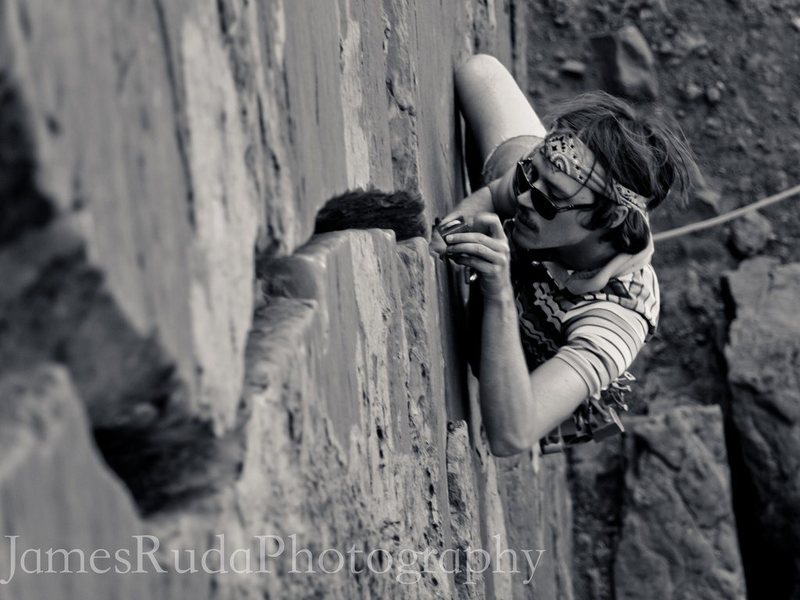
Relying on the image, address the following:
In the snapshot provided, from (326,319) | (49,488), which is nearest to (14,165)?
(49,488)

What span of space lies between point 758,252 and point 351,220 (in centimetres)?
328

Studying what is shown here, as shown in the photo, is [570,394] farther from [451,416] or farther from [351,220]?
[351,220]

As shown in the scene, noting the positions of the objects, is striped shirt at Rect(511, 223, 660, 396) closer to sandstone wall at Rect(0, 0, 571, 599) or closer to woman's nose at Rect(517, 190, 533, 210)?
woman's nose at Rect(517, 190, 533, 210)

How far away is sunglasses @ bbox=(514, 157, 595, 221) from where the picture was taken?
6.44 feet

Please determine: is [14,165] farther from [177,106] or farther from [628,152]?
[628,152]

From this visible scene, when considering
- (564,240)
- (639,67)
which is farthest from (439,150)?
(639,67)

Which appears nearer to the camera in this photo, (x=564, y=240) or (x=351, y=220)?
(x=351, y=220)

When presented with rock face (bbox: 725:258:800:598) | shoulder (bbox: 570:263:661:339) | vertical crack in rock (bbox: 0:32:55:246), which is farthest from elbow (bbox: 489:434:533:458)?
rock face (bbox: 725:258:800:598)

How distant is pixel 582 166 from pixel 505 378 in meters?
0.41

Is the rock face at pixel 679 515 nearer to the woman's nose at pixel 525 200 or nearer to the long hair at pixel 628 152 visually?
the long hair at pixel 628 152

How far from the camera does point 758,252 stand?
4.41 m

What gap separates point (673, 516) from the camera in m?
3.92

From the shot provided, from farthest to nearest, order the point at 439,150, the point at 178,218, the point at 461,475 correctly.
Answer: the point at 439,150 → the point at 461,475 → the point at 178,218

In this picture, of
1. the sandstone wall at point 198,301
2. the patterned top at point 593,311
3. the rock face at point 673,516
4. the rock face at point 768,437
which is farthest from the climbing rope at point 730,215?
the sandstone wall at point 198,301
